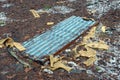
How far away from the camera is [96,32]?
16.7ft

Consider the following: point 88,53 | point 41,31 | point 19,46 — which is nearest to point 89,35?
point 88,53

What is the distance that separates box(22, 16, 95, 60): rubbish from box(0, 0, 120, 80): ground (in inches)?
8.1

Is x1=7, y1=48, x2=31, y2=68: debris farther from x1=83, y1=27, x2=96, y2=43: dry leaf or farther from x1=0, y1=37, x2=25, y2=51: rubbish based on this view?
x1=83, y1=27, x2=96, y2=43: dry leaf

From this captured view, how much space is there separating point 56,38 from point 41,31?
0.49 meters

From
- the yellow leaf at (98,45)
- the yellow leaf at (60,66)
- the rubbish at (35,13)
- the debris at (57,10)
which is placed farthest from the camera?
the debris at (57,10)

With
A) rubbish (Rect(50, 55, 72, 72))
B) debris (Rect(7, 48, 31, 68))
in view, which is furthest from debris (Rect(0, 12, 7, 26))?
rubbish (Rect(50, 55, 72, 72))

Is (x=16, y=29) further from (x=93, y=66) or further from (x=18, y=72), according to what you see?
(x=93, y=66)

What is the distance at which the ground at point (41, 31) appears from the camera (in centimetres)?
395

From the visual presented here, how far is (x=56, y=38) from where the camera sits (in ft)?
16.0

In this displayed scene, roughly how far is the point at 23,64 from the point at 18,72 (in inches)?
7.9

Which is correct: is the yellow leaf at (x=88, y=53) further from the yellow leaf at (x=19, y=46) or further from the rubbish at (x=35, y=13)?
the rubbish at (x=35, y=13)

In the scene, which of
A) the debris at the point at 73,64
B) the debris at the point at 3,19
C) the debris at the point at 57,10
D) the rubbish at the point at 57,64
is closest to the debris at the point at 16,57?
the rubbish at the point at 57,64

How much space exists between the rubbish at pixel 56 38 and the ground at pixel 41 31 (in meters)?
0.21

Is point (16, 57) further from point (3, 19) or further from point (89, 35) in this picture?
point (3, 19)
